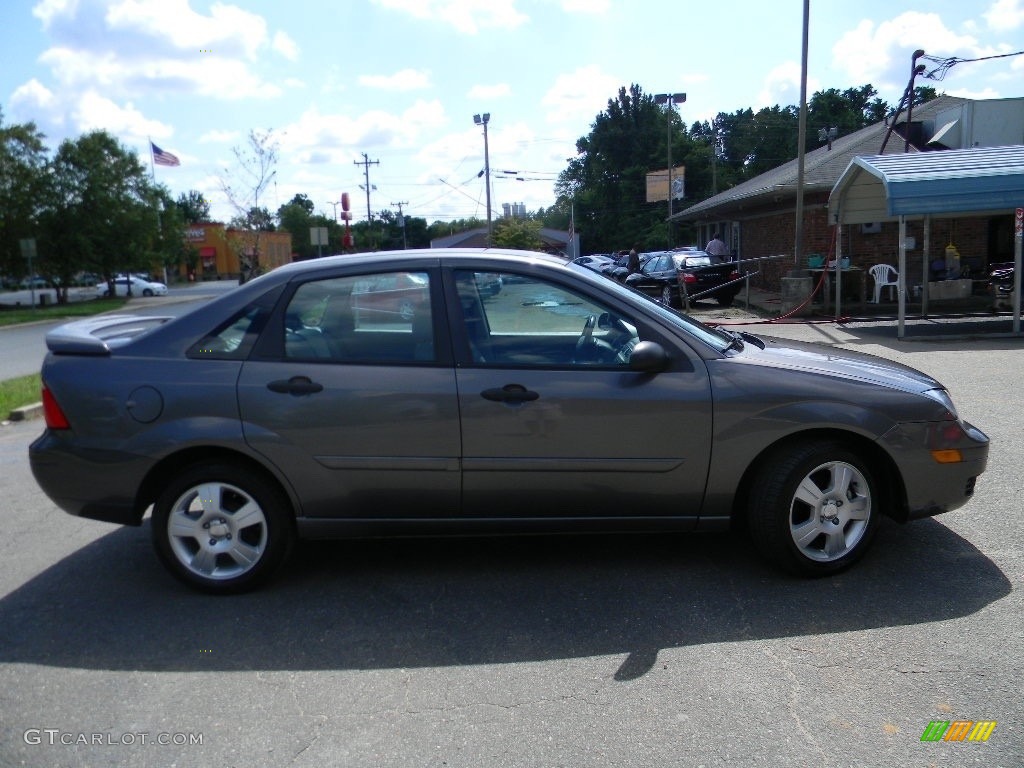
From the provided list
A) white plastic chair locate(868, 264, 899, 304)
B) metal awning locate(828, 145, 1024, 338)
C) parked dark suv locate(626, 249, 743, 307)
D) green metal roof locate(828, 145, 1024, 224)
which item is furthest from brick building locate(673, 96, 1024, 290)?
metal awning locate(828, 145, 1024, 338)

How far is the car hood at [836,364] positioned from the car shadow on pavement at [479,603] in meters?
0.94

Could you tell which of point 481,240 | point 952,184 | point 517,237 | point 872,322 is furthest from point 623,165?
point 952,184

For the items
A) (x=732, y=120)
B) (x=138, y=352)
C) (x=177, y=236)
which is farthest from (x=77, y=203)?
(x=732, y=120)

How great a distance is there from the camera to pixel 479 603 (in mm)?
4332

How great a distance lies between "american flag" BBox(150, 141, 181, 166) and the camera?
48344mm

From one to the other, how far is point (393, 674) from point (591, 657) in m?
0.83

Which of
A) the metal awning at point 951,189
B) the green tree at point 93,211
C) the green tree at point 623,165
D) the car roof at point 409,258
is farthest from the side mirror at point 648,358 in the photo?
the green tree at point 623,165

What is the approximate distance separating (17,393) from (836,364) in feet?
34.9

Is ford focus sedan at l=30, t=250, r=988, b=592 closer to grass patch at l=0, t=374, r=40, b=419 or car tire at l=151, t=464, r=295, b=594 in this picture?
car tire at l=151, t=464, r=295, b=594

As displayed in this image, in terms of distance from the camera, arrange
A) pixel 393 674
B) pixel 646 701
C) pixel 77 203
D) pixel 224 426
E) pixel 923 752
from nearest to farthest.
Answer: pixel 923 752 < pixel 646 701 < pixel 393 674 < pixel 224 426 < pixel 77 203

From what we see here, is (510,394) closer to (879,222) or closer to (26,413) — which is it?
(26,413)

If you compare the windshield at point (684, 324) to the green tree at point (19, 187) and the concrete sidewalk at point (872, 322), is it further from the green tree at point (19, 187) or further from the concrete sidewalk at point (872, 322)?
the green tree at point (19, 187)

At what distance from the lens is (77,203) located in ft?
129

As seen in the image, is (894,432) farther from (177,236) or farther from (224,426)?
(177,236)
